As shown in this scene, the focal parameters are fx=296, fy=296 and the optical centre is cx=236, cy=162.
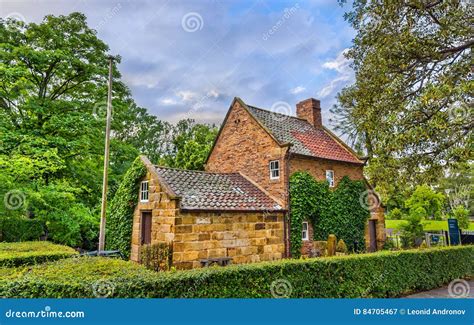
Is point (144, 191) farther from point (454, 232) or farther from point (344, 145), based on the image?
point (454, 232)

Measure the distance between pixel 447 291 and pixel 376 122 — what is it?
7202 mm

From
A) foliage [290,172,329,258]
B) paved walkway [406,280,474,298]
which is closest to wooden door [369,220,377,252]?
foliage [290,172,329,258]

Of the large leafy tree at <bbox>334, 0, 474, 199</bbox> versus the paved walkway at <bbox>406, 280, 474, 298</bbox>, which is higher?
the large leafy tree at <bbox>334, 0, 474, 199</bbox>

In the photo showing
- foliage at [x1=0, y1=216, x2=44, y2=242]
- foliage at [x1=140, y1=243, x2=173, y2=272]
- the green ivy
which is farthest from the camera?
foliage at [x1=0, y1=216, x2=44, y2=242]

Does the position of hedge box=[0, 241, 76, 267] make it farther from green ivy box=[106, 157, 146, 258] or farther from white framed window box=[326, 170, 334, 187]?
white framed window box=[326, 170, 334, 187]

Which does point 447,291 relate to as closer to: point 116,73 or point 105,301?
point 105,301

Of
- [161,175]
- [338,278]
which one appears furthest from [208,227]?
[338,278]

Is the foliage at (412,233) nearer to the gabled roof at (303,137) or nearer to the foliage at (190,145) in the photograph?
→ the gabled roof at (303,137)

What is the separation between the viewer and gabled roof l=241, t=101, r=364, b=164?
17281 millimetres

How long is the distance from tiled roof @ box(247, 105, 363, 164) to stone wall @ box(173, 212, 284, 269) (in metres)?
4.57

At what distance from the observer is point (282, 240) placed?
14609mm

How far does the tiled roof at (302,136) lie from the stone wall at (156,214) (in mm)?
6979

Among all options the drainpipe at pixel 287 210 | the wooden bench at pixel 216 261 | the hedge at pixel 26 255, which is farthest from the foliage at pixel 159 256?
the drainpipe at pixel 287 210

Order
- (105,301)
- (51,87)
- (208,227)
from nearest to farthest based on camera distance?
(105,301) < (208,227) < (51,87)
